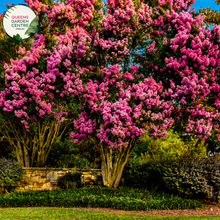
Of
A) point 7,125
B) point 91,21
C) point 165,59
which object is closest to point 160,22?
point 165,59

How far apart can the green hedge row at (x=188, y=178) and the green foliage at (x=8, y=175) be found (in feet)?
17.2

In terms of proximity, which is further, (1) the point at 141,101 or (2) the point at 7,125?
(2) the point at 7,125

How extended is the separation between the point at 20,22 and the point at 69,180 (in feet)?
23.6

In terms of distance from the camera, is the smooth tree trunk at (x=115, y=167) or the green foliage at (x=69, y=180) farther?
the green foliage at (x=69, y=180)

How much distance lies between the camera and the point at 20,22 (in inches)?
426

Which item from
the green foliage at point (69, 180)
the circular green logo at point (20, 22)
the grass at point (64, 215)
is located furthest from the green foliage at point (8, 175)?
the circular green logo at point (20, 22)

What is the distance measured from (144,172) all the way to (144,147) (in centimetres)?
361

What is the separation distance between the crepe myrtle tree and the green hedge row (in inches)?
48.6

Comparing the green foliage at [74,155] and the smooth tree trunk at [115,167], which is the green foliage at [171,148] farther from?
the smooth tree trunk at [115,167]

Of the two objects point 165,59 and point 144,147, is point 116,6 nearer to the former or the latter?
point 165,59

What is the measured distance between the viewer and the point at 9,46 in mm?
Answer: 11023

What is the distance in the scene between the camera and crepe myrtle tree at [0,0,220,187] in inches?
304

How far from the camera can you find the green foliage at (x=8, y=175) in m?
9.16

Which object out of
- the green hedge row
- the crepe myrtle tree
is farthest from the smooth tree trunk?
the green hedge row
